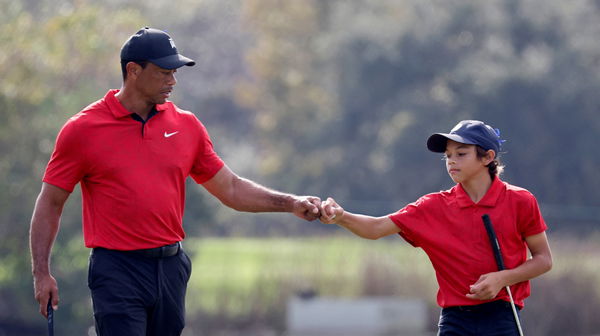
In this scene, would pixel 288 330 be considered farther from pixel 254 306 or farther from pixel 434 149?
pixel 434 149

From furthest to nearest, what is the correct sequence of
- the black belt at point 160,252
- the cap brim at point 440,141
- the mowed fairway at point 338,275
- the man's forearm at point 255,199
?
the mowed fairway at point 338,275, the man's forearm at point 255,199, the cap brim at point 440,141, the black belt at point 160,252

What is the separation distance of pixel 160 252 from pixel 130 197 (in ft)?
1.03

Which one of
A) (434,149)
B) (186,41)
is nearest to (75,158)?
(434,149)

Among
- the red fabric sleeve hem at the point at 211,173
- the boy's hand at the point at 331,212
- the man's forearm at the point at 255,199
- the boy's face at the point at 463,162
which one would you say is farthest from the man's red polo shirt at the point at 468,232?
the red fabric sleeve hem at the point at 211,173

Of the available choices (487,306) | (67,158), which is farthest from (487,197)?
(67,158)

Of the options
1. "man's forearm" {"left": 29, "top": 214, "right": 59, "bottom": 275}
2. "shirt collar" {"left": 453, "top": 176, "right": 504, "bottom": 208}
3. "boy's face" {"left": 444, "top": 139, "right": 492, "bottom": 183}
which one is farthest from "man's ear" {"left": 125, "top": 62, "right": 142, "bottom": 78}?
"shirt collar" {"left": 453, "top": 176, "right": 504, "bottom": 208}

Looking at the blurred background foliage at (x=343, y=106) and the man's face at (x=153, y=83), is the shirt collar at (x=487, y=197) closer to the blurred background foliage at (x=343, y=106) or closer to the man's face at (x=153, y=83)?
the man's face at (x=153, y=83)

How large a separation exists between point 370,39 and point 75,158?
2923cm

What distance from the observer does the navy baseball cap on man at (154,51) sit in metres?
5.92

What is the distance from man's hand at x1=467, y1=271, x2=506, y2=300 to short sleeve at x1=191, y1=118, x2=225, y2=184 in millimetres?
1517

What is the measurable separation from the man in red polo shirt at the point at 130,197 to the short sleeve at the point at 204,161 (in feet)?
0.71

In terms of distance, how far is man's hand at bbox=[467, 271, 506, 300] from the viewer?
5.79 m

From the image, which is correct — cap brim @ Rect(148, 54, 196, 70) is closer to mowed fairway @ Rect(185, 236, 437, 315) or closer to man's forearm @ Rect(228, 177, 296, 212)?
man's forearm @ Rect(228, 177, 296, 212)

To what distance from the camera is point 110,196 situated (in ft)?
18.9
